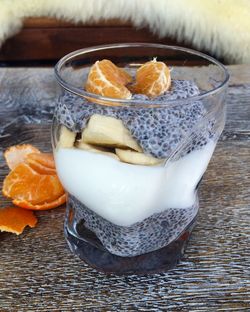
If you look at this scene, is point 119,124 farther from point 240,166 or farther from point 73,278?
point 240,166

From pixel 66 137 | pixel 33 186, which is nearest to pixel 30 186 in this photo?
pixel 33 186

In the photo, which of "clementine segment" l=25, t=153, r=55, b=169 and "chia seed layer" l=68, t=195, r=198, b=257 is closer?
"chia seed layer" l=68, t=195, r=198, b=257

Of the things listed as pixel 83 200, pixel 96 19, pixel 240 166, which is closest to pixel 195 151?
pixel 83 200

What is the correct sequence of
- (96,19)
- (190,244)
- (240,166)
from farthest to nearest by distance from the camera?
(96,19) < (240,166) < (190,244)

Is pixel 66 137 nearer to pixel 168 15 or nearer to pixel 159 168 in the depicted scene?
pixel 159 168

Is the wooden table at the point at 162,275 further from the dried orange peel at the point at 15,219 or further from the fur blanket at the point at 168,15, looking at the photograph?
the fur blanket at the point at 168,15

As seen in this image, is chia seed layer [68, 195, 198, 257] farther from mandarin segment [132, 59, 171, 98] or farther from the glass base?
mandarin segment [132, 59, 171, 98]

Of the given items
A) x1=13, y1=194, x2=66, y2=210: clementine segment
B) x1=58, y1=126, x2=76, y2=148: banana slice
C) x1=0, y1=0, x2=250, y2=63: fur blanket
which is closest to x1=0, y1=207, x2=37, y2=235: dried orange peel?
x1=13, y1=194, x2=66, y2=210: clementine segment
